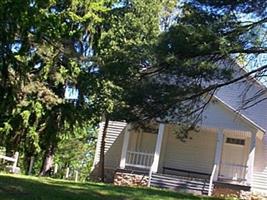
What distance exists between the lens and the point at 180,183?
23719 mm

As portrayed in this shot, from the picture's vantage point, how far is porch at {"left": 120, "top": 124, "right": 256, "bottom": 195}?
84.0 ft

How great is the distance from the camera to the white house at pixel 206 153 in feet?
80.5

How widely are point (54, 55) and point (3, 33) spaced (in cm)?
1008

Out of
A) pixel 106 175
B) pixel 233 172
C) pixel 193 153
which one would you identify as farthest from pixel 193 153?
pixel 106 175

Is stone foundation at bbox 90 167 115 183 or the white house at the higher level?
the white house

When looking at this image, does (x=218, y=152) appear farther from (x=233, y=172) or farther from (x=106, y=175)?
(x=106, y=175)

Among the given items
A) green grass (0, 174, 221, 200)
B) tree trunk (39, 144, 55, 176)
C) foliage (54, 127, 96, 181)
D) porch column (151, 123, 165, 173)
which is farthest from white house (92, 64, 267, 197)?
foliage (54, 127, 96, 181)

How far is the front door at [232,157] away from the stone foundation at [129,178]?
375cm

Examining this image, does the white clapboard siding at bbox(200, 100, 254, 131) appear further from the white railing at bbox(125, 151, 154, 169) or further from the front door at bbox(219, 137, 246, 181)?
the white railing at bbox(125, 151, 154, 169)

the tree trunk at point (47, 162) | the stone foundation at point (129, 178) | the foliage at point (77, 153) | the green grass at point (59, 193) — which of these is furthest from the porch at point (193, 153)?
the foliage at point (77, 153)

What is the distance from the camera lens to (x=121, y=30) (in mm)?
24672

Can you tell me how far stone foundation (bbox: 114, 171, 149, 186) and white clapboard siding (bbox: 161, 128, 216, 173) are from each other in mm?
2307

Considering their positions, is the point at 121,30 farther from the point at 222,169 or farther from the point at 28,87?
the point at 222,169

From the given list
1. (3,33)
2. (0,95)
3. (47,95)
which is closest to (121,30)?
(47,95)
